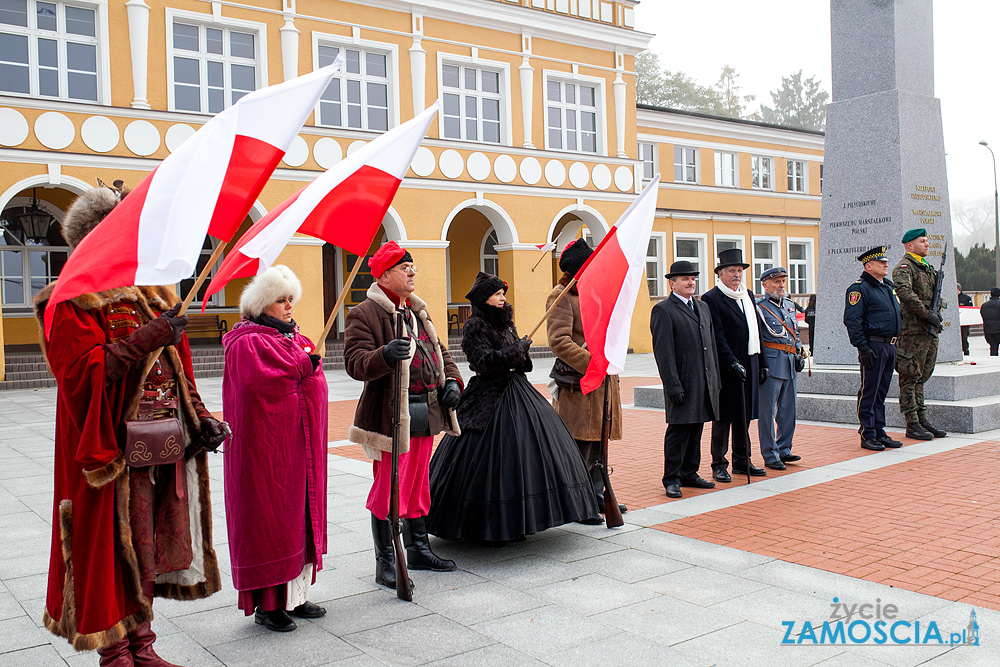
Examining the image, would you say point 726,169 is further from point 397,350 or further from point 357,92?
point 397,350

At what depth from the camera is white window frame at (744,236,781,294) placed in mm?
31062

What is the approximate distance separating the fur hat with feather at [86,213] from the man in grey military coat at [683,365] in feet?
13.9

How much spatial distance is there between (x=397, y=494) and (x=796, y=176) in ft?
107

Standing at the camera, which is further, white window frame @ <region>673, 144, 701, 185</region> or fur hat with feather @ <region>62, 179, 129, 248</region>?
white window frame @ <region>673, 144, 701, 185</region>

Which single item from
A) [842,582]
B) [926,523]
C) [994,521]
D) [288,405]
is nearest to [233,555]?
[288,405]

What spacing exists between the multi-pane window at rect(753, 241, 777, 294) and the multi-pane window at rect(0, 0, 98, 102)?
22.7m

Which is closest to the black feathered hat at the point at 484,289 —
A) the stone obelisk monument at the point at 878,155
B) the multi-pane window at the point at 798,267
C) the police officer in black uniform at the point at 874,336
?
the police officer in black uniform at the point at 874,336

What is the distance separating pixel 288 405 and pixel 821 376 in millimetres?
8183

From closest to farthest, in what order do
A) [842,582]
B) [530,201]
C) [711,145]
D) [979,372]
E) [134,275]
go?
[134,275] < [842,582] < [979,372] < [530,201] < [711,145]

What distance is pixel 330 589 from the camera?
176 inches

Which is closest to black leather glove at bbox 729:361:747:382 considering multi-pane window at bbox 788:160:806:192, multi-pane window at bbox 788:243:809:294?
multi-pane window at bbox 788:243:809:294

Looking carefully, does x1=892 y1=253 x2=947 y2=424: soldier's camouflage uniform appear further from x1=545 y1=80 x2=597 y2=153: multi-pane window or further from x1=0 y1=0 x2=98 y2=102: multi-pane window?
x1=0 y1=0 x2=98 y2=102: multi-pane window

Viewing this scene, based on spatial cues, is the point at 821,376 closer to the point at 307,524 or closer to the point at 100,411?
the point at 307,524

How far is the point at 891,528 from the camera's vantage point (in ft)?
17.4
